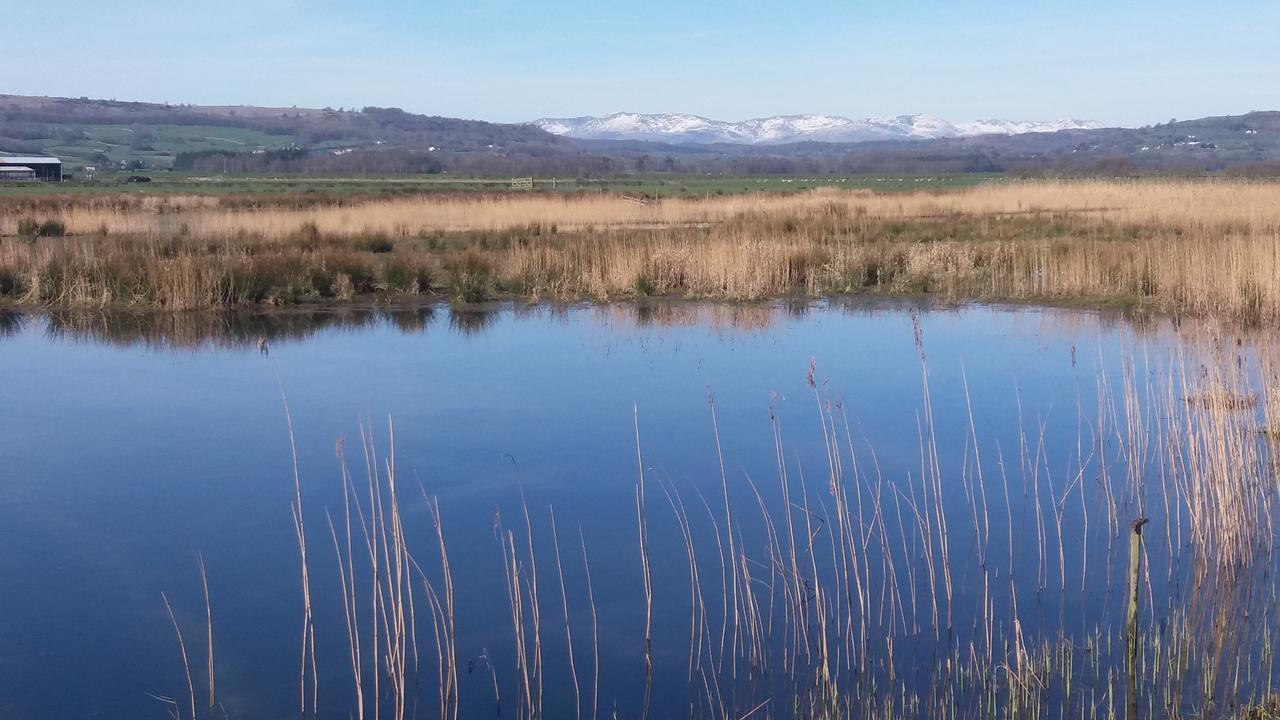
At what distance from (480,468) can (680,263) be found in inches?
292

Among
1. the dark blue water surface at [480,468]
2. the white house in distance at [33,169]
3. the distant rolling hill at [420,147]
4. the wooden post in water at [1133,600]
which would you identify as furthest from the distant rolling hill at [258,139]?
the wooden post in water at [1133,600]

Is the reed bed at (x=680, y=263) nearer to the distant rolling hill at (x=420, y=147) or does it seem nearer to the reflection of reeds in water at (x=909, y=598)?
the reflection of reeds in water at (x=909, y=598)

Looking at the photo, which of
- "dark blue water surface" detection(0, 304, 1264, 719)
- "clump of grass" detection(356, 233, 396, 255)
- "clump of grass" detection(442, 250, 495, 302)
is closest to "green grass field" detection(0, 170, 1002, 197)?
"clump of grass" detection(356, 233, 396, 255)

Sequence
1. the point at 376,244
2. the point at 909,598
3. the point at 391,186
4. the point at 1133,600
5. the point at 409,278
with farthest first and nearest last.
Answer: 1. the point at 391,186
2. the point at 376,244
3. the point at 409,278
4. the point at 909,598
5. the point at 1133,600

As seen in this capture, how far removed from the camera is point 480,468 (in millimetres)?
7051

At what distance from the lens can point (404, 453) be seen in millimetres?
7309

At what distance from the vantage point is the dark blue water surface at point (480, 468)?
471cm

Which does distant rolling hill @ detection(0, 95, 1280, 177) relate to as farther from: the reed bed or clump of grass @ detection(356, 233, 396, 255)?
clump of grass @ detection(356, 233, 396, 255)

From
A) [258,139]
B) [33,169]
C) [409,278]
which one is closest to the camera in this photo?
[409,278]

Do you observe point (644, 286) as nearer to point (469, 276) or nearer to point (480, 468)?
point (469, 276)

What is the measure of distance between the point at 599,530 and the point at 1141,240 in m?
13.0

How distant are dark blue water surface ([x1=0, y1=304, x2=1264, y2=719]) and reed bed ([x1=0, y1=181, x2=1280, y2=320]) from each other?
0.91 metres

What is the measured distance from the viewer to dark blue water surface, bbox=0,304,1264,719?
4711 millimetres

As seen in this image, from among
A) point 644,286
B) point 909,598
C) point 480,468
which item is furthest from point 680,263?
point 909,598
